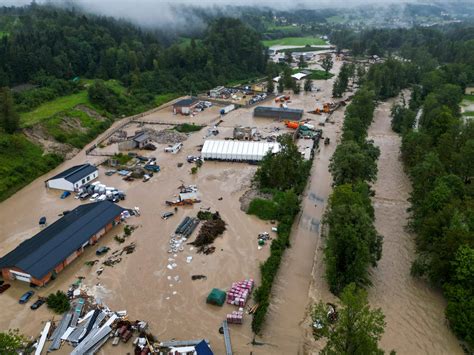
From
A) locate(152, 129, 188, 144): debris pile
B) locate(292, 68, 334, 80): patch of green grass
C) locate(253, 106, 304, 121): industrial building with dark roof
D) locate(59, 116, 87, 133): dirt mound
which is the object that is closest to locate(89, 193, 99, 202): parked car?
locate(152, 129, 188, 144): debris pile

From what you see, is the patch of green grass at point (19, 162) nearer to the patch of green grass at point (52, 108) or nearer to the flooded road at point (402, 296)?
the patch of green grass at point (52, 108)

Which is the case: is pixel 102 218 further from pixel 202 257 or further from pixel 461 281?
pixel 461 281

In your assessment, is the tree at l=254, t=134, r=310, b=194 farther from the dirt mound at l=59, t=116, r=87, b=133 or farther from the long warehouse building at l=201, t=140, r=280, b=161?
the dirt mound at l=59, t=116, r=87, b=133

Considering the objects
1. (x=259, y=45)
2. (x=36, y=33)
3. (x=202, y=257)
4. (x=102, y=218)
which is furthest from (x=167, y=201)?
(x=259, y=45)

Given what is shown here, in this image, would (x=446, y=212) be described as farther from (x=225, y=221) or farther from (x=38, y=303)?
(x=38, y=303)

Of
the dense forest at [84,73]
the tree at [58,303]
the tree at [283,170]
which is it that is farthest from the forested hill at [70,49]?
the tree at [58,303]

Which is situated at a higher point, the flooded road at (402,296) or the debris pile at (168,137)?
the flooded road at (402,296)
